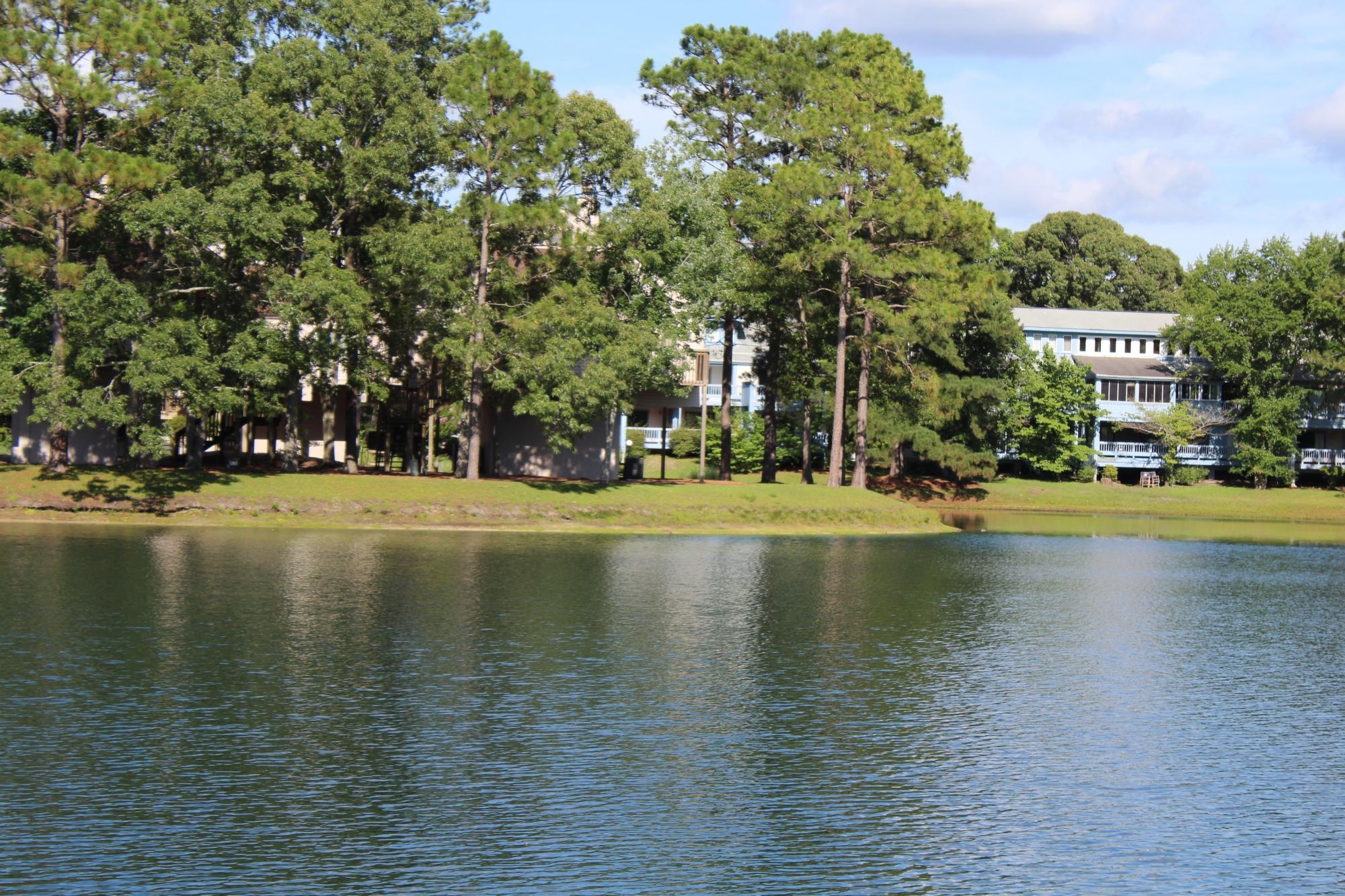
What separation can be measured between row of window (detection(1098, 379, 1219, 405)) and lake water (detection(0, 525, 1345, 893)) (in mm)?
54478

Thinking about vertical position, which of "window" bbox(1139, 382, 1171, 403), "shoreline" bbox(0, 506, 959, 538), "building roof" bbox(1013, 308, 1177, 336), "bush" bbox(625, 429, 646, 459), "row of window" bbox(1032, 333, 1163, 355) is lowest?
"shoreline" bbox(0, 506, 959, 538)

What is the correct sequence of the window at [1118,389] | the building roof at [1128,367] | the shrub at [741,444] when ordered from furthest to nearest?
the building roof at [1128,367] < the window at [1118,389] < the shrub at [741,444]

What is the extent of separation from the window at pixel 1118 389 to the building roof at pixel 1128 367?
51cm

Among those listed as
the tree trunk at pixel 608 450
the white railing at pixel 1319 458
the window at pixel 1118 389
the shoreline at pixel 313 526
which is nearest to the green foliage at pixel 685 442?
the tree trunk at pixel 608 450

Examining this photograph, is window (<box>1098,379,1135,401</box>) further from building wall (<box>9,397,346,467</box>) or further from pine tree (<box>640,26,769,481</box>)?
building wall (<box>9,397,346,467</box>)

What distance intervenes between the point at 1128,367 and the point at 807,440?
107 ft

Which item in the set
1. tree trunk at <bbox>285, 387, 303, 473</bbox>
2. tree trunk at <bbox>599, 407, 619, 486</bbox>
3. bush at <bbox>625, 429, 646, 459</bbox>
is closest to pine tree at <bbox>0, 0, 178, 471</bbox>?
tree trunk at <bbox>285, 387, 303, 473</bbox>

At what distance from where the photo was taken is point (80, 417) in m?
44.4

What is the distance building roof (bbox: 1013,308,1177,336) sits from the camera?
299 ft

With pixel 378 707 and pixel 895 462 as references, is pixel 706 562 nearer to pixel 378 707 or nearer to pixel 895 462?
pixel 378 707

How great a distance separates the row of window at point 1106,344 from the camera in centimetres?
9119

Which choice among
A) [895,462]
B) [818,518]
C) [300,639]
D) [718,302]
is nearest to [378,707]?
[300,639]

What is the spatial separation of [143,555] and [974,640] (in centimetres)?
2183

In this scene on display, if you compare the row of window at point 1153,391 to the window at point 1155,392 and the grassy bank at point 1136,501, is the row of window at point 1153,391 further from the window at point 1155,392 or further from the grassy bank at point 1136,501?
the grassy bank at point 1136,501
